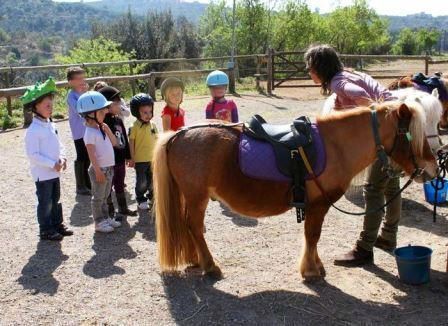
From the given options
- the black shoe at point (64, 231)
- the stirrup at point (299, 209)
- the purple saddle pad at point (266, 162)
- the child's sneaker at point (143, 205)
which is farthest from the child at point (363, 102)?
the black shoe at point (64, 231)

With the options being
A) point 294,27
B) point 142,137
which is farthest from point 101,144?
point 294,27

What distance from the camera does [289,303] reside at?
3225 millimetres

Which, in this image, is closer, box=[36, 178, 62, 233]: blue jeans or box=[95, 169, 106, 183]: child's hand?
box=[36, 178, 62, 233]: blue jeans

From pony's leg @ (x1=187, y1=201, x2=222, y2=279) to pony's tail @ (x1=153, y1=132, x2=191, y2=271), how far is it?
0.08 m

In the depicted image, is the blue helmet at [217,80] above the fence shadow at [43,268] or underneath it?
above

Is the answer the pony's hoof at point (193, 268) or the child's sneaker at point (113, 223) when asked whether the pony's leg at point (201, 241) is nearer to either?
the pony's hoof at point (193, 268)

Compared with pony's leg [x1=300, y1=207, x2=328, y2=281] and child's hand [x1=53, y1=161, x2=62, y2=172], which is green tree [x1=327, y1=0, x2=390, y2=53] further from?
pony's leg [x1=300, y1=207, x2=328, y2=281]

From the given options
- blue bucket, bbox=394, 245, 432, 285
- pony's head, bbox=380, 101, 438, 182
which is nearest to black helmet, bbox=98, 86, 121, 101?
pony's head, bbox=380, 101, 438, 182

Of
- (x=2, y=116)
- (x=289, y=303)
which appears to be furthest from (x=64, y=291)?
(x=2, y=116)

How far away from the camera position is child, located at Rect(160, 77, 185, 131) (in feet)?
15.9

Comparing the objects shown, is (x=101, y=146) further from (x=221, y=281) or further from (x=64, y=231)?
(x=221, y=281)

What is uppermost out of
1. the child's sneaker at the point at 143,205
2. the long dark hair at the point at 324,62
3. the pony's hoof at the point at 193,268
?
the long dark hair at the point at 324,62

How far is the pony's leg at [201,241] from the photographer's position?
3459mm

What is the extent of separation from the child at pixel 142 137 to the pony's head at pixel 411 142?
2.74 meters
